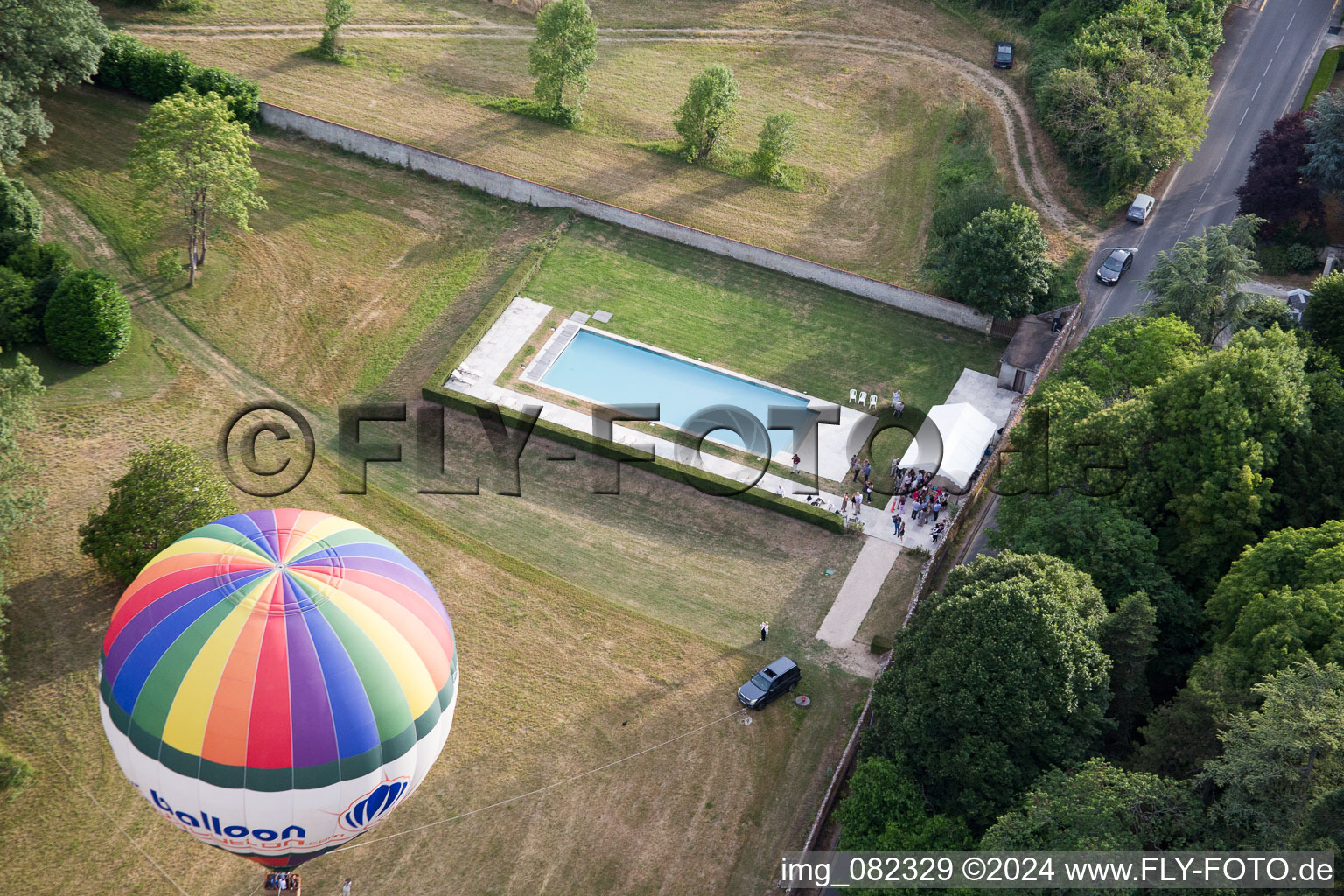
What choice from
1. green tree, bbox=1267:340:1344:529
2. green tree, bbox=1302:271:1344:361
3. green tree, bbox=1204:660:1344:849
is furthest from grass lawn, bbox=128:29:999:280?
green tree, bbox=1204:660:1344:849

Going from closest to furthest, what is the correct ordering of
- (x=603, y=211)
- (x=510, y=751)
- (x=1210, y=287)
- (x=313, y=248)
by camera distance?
1. (x=510, y=751)
2. (x=1210, y=287)
3. (x=313, y=248)
4. (x=603, y=211)

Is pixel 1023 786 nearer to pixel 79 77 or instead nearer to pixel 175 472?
pixel 175 472

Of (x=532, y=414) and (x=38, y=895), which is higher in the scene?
(x=532, y=414)

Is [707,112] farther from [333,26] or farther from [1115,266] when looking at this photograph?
[333,26]

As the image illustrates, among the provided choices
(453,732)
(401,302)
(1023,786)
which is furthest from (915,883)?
(401,302)

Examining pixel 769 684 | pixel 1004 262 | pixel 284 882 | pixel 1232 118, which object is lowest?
pixel 284 882

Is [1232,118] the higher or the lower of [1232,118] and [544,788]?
the higher

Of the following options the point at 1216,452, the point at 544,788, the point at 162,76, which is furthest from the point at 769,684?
the point at 162,76
